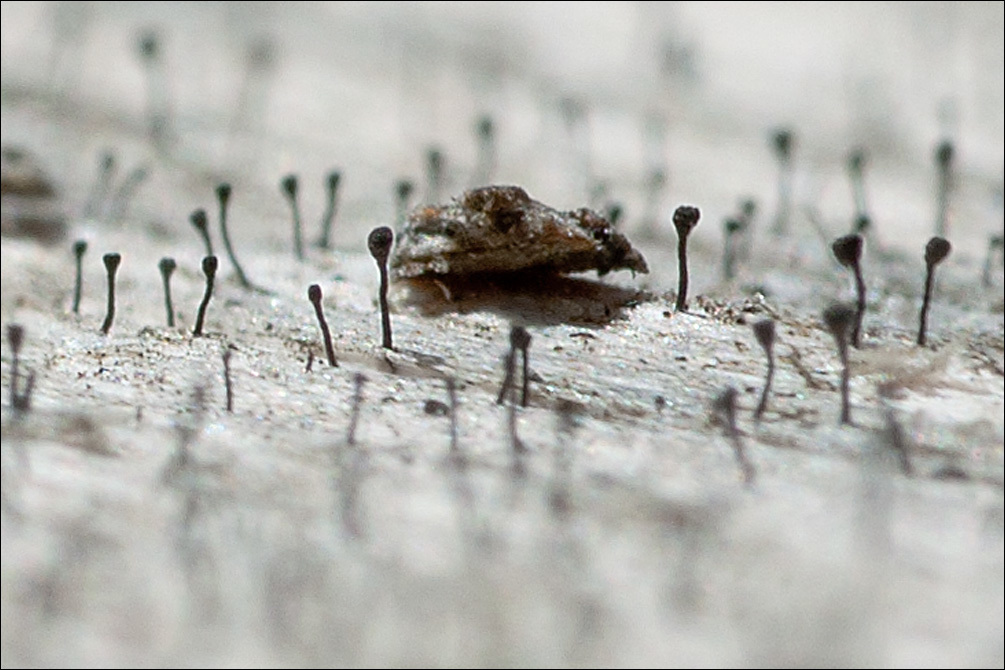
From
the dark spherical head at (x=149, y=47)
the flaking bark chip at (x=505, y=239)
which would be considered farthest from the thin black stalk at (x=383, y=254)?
the dark spherical head at (x=149, y=47)

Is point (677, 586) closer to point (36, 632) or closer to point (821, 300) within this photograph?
point (36, 632)

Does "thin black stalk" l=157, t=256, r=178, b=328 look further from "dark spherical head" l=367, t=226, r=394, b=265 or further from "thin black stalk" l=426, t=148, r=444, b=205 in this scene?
"thin black stalk" l=426, t=148, r=444, b=205

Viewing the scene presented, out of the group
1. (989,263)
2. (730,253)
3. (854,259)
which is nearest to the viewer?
(854,259)

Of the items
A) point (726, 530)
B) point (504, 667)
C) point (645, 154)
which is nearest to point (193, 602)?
point (504, 667)

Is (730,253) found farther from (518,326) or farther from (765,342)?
(765,342)

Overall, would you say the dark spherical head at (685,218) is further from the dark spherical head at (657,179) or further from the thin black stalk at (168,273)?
the dark spherical head at (657,179)

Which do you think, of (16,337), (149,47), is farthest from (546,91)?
(16,337)

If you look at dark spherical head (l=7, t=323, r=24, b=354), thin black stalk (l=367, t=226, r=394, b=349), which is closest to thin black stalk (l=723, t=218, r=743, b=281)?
thin black stalk (l=367, t=226, r=394, b=349)
